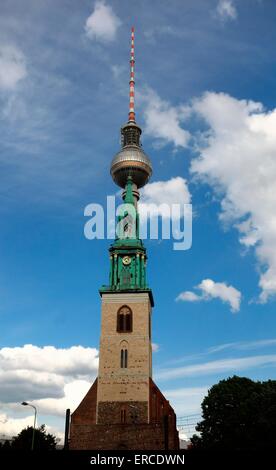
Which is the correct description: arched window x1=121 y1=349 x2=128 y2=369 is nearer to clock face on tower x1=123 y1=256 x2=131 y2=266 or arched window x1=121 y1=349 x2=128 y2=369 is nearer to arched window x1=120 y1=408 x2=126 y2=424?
arched window x1=120 y1=408 x2=126 y2=424

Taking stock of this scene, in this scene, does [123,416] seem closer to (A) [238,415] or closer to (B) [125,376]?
(B) [125,376]

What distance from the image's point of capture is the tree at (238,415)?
55.3 m

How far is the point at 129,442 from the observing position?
52969 mm

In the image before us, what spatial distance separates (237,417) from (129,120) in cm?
4774

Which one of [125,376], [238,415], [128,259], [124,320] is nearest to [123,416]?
[125,376]

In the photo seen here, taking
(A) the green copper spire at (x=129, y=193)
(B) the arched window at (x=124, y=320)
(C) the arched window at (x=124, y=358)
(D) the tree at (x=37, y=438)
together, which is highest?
(A) the green copper spire at (x=129, y=193)

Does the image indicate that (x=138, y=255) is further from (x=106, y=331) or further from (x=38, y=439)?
(x=38, y=439)

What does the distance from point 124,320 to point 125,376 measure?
6.76 meters

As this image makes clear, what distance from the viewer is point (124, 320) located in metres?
60.4

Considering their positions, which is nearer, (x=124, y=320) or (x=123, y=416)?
(x=123, y=416)

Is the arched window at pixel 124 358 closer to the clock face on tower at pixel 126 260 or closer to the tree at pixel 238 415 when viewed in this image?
the clock face on tower at pixel 126 260

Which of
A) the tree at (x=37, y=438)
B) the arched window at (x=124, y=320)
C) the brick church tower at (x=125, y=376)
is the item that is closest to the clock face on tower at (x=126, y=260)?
the brick church tower at (x=125, y=376)
